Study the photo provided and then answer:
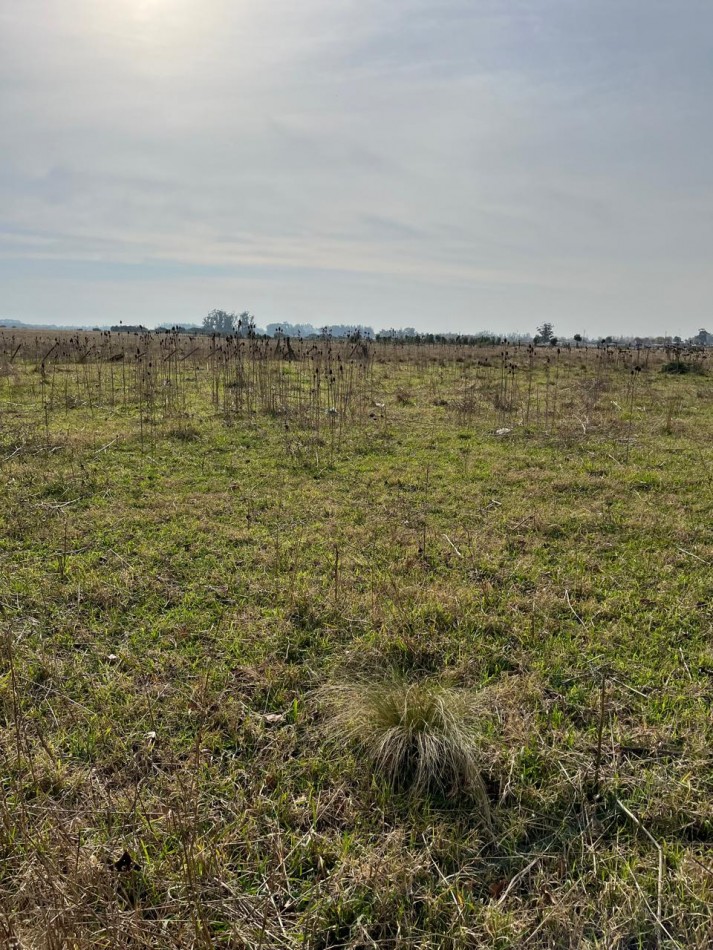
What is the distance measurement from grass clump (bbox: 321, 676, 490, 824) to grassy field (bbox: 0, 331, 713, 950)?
24 mm

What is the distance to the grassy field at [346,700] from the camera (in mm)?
1681

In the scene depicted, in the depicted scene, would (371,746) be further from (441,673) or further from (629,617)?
(629,617)

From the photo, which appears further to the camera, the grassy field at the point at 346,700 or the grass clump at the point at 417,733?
the grass clump at the point at 417,733

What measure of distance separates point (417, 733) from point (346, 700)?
0.42 metres

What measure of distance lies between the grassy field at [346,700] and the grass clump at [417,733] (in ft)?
0.08

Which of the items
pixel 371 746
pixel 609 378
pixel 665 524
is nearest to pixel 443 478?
pixel 665 524

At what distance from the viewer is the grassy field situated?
5.51 feet

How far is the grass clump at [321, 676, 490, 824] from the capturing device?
6.97 ft

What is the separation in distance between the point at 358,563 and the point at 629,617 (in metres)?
1.74

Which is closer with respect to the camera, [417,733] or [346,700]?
[417,733]

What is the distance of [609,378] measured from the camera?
14.0 meters

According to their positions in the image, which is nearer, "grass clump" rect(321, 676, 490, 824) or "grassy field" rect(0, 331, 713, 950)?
"grassy field" rect(0, 331, 713, 950)

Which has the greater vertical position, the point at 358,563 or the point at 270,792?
the point at 358,563

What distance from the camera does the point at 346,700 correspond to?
8.23ft
